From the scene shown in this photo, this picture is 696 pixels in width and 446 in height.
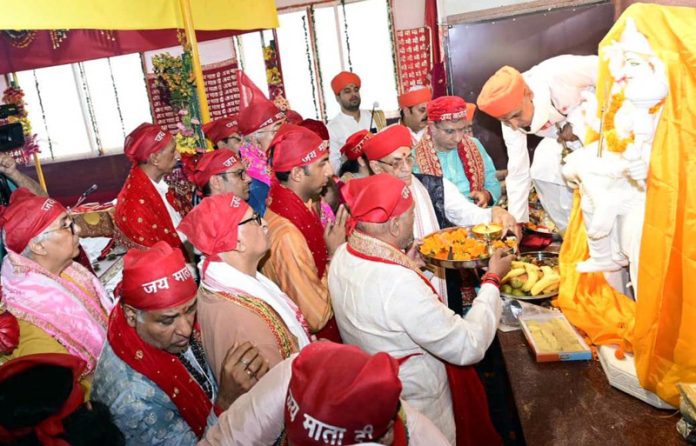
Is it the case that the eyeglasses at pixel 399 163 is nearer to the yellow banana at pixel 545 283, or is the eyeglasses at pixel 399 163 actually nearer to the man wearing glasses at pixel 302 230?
the man wearing glasses at pixel 302 230

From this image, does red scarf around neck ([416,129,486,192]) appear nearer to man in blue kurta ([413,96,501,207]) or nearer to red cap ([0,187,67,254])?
man in blue kurta ([413,96,501,207])

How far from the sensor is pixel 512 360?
242cm

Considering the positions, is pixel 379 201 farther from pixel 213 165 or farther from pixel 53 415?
→ pixel 213 165

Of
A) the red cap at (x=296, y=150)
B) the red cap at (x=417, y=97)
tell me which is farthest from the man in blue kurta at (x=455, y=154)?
the red cap at (x=296, y=150)

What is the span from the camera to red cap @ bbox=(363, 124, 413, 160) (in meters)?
3.45

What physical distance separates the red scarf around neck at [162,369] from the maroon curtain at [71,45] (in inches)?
239

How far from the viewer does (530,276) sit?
3027 mm

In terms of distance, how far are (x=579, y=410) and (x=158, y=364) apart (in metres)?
1.66

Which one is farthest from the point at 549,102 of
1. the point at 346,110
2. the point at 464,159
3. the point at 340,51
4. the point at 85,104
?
the point at 85,104

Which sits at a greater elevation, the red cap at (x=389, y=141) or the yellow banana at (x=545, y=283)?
the red cap at (x=389, y=141)

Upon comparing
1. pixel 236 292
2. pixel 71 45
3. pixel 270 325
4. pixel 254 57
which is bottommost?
pixel 270 325

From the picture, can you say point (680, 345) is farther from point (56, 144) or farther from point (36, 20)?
point (56, 144)

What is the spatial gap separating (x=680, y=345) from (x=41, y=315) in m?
2.87

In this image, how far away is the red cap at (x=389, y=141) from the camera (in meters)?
3.45
